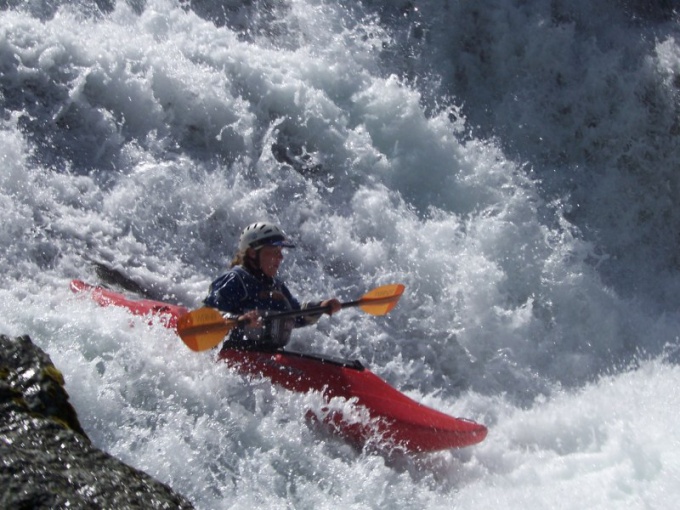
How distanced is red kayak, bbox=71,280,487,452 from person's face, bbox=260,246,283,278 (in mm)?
495

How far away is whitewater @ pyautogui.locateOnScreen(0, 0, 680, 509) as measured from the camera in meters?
4.31

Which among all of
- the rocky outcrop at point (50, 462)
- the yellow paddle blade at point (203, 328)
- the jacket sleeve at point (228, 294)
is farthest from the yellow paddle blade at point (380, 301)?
the rocky outcrop at point (50, 462)

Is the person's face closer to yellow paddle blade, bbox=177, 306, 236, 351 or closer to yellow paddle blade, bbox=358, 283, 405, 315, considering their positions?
yellow paddle blade, bbox=177, 306, 236, 351

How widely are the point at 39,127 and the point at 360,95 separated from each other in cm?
281

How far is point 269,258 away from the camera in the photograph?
4.86 metres

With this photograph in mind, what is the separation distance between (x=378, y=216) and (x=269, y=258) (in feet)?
7.11

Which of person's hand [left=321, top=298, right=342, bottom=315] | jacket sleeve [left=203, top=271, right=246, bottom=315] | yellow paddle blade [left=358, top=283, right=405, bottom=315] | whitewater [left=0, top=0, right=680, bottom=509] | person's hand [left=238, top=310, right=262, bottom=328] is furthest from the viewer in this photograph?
yellow paddle blade [left=358, top=283, right=405, bottom=315]

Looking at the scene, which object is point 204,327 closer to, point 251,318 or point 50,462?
point 251,318

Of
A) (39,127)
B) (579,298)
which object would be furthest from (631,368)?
(39,127)

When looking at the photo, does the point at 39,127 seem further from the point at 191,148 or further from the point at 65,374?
the point at 65,374

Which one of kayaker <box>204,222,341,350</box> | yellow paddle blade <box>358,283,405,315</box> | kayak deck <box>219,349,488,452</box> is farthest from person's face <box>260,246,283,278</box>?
yellow paddle blade <box>358,283,405,315</box>

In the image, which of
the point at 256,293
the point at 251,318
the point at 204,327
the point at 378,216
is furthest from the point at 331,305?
the point at 378,216

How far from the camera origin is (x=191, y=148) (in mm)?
6777

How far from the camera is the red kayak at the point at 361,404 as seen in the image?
4.59 metres
